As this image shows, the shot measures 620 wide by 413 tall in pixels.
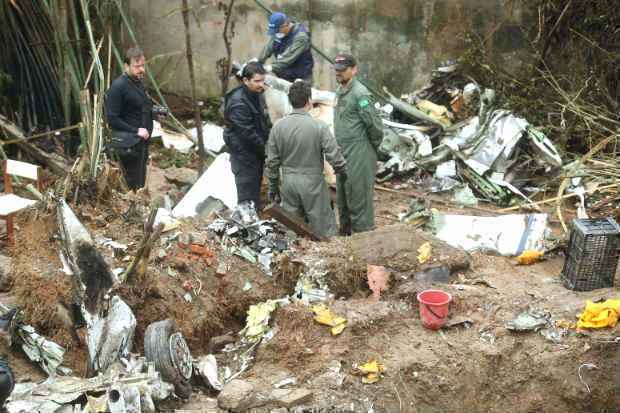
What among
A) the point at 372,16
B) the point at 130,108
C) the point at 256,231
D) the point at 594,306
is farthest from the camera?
the point at 372,16

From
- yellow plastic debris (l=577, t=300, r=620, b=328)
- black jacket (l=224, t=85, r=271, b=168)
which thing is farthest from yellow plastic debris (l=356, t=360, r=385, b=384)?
black jacket (l=224, t=85, r=271, b=168)

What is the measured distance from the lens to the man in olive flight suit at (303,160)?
21.2 ft

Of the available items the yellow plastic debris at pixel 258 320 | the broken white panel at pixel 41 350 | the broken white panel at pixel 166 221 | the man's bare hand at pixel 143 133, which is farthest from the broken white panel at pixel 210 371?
the man's bare hand at pixel 143 133

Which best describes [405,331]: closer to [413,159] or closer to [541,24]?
[413,159]

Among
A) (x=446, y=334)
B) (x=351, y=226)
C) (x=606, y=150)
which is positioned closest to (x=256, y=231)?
(x=351, y=226)

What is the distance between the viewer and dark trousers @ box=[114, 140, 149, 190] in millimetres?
7473

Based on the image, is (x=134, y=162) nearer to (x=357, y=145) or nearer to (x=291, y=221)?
(x=291, y=221)

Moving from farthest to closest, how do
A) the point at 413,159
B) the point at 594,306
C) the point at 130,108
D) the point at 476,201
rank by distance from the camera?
1. the point at 413,159
2. the point at 476,201
3. the point at 130,108
4. the point at 594,306

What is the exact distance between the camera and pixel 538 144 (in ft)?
29.2

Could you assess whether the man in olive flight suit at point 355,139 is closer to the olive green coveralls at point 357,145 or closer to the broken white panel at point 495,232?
the olive green coveralls at point 357,145

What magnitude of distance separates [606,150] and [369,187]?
11.1 ft

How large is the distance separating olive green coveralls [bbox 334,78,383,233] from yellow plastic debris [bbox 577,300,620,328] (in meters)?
2.62

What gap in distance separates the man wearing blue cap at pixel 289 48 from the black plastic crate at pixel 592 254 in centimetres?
416

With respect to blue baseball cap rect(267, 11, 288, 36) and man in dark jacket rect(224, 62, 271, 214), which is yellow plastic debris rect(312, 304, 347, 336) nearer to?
man in dark jacket rect(224, 62, 271, 214)
